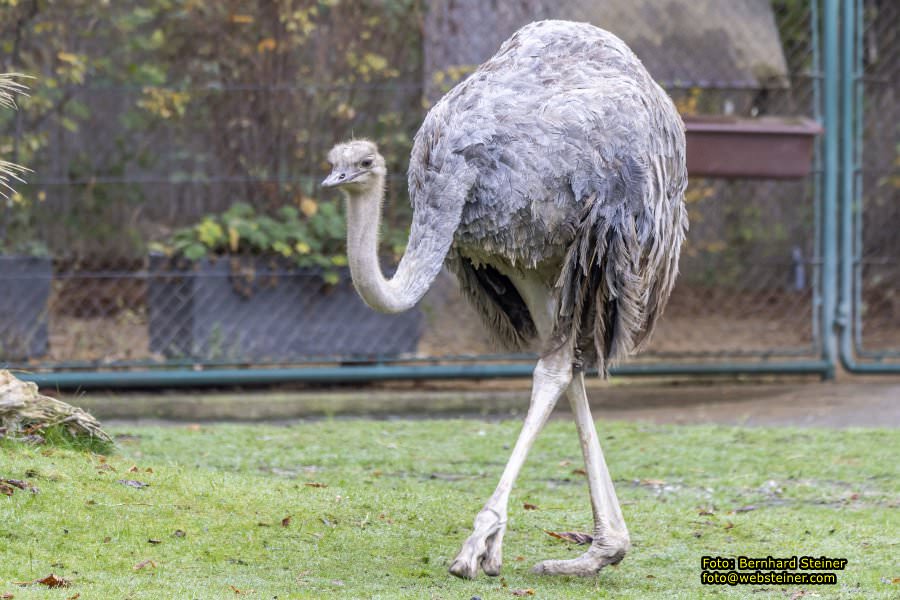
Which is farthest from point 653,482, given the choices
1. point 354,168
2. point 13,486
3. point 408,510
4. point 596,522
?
point 13,486

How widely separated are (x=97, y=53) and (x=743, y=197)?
4637mm

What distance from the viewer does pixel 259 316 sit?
8867 millimetres

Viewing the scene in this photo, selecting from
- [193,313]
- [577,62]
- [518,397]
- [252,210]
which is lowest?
[518,397]

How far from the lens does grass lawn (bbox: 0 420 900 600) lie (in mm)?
4309

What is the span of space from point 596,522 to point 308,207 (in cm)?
476

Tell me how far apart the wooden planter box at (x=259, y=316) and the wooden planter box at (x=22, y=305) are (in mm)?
693

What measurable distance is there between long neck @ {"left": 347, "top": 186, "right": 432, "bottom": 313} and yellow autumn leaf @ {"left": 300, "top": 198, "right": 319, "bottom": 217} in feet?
15.0

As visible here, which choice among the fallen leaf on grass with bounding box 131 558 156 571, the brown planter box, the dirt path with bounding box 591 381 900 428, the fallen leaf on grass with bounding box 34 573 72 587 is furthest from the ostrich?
the brown planter box

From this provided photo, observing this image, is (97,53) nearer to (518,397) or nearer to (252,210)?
(252,210)

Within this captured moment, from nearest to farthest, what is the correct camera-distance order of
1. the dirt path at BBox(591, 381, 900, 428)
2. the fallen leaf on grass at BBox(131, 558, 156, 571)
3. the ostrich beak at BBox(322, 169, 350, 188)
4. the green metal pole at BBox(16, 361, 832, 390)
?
the ostrich beak at BBox(322, 169, 350, 188) < the fallen leaf on grass at BBox(131, 558, 156, 571) < the dirt path at BBox(591, 381, 900, 428) < the green metal pole at BBox(16, 361, 832, 390)

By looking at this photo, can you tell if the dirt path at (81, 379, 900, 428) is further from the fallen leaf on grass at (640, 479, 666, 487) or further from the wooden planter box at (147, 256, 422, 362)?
the fallen leaf on grass at (640, 479, 666, 487)

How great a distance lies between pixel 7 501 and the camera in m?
4.71

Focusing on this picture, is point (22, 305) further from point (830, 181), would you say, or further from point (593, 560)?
point (830, 181)

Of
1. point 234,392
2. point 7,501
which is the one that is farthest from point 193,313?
point 7,501
